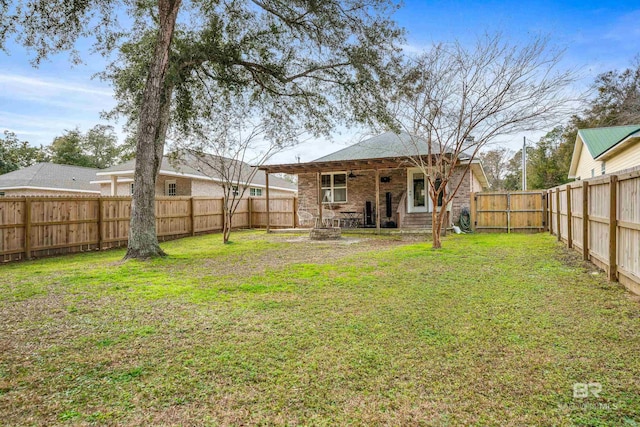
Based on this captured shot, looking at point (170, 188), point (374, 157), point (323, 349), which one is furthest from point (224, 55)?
point (170, 188)

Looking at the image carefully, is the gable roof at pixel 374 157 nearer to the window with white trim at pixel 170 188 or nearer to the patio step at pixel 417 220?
the patio step at pixel 417 220

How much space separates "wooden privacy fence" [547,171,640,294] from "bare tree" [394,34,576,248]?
216 cm

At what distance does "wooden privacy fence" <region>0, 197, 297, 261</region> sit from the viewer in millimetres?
8641

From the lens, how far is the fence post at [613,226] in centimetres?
501

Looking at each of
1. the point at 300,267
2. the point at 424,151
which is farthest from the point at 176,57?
the point at 424,151

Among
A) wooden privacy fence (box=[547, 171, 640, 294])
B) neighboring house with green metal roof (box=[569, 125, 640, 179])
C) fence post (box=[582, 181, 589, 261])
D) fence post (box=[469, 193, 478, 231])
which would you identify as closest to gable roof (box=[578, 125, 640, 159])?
neighboring house with green metal roof (box=[569, 125, 640, 179])

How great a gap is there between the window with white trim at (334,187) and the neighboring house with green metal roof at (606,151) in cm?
979

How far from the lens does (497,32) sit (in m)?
8.58

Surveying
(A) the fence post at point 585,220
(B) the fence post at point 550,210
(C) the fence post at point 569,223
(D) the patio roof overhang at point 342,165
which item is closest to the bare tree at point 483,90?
(C) the fence post at point 569,223

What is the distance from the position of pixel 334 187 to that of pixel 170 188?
9443 millimetres

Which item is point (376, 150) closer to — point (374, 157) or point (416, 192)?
point (374, 157)

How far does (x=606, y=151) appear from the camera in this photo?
12.6 m

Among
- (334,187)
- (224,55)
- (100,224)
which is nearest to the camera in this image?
(224,55)

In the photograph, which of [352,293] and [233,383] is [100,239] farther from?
[233,383]
